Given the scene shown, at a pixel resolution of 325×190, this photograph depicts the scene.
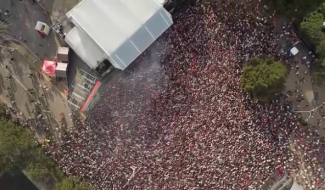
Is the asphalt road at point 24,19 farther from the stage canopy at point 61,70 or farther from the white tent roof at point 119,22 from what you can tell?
the white tent roof at point 119,22

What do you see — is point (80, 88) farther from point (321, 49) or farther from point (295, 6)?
point (321, 49)

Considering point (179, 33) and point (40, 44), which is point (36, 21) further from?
point (179, 33)

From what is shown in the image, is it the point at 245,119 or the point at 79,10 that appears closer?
the point at 79,10

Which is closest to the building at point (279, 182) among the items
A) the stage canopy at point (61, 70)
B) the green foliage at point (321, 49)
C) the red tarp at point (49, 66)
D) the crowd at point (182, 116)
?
the crowd at point (182, 116)

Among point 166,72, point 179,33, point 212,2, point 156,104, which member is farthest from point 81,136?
point 212,2

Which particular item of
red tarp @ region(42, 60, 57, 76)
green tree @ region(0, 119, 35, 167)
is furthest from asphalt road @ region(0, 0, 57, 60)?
green tree @ region(0, 119, 35, 167)
